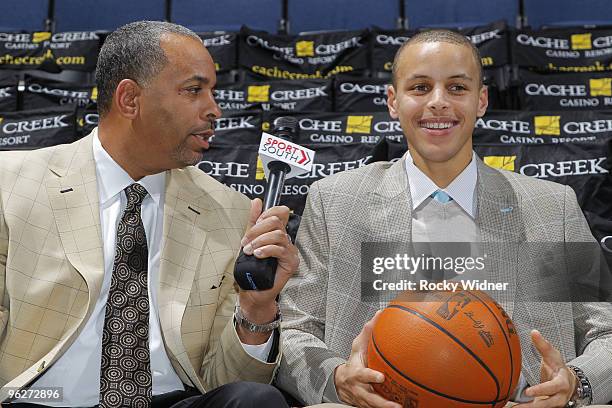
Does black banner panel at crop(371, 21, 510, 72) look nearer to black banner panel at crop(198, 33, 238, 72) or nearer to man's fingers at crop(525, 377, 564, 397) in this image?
black banner panel at crop(198, 33, 238, 72)

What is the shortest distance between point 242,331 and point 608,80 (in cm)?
278

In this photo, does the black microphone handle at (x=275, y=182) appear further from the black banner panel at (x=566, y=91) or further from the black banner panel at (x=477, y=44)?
the black banner panel at (x=477, y=44)

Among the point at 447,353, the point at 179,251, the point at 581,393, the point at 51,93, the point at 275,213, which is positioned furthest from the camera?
the point at 51,93

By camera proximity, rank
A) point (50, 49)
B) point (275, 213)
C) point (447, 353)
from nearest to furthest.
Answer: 1. point (447, 353)
2. point (275, 213)
3. point (50, 49)

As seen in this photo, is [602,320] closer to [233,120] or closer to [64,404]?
[64,404]

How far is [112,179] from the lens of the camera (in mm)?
1849

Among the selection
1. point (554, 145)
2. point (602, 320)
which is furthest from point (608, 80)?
point (602, 320)

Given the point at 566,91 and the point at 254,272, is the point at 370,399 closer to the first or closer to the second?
the point at 254,272

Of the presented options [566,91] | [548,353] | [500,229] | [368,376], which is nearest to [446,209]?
[500,229]

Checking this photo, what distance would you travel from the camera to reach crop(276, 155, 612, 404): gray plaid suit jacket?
1.76 metres

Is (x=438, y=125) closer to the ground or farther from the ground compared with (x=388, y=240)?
farther from the ground

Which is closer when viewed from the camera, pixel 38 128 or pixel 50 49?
pixel 38 128

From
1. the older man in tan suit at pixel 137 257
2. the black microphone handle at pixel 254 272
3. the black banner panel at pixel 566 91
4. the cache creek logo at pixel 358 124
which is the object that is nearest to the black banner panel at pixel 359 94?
the cache creek logo at pixel 358 124

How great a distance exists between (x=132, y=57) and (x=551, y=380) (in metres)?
1.19
